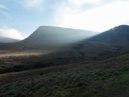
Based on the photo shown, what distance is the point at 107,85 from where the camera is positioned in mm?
9234

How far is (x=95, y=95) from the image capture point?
306 inches

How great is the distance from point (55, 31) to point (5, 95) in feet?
515

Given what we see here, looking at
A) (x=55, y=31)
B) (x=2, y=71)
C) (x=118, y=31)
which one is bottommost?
(x=2, y=71)

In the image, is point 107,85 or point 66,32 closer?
point 107,85

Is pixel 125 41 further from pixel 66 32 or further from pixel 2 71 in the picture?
pixel 2 71

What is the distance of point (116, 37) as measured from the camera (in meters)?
112

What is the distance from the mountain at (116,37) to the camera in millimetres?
103625

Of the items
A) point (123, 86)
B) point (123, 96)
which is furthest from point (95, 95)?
point (123, 86)

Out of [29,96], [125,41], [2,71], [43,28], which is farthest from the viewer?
[43,28]

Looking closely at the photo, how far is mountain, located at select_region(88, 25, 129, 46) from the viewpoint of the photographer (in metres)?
104

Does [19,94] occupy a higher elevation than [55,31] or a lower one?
lower

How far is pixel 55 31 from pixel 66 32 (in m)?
15.9

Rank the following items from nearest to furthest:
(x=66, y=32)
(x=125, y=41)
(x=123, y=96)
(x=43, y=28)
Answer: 1. (x=123, y=96)
2. (x=125, y=41)
3. (x=66, y=32)
4. (x=43, y=28)

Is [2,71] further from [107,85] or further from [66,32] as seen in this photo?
[66,32]
